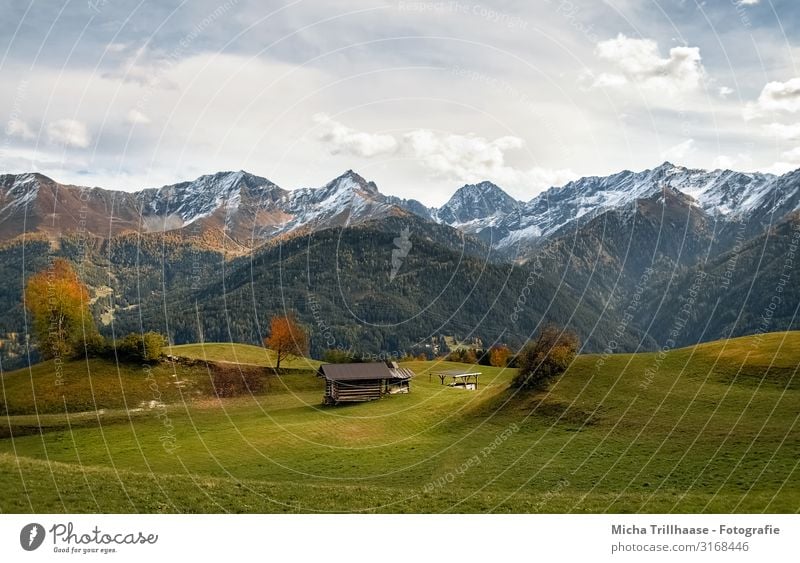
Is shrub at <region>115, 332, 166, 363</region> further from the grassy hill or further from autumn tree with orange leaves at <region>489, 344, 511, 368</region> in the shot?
autumn tree with orange leaves at <region>489, 344, 511, 368</region>

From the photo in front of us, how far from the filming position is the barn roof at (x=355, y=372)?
77.6 m

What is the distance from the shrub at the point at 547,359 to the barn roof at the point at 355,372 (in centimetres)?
2066

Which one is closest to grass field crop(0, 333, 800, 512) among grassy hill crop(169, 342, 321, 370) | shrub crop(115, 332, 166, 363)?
shrub crop(115, 332, 166, 363)

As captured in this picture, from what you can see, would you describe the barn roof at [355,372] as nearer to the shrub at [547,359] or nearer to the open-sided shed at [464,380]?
the open-sided shed at [464,380]

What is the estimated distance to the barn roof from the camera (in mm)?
77625

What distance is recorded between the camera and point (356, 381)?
7862 cm

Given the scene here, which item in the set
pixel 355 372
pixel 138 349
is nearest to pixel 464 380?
pixel 355 372

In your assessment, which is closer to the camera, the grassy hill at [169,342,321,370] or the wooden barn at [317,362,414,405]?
the wooden barn at [317,362,414,405]

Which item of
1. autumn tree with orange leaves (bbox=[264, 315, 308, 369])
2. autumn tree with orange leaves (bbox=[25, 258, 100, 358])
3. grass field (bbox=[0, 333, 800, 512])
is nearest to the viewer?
grass field (bbox=[0, 333, 800, 512])

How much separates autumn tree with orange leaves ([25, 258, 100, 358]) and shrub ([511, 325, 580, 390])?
6055 cm

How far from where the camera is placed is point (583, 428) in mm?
50812
